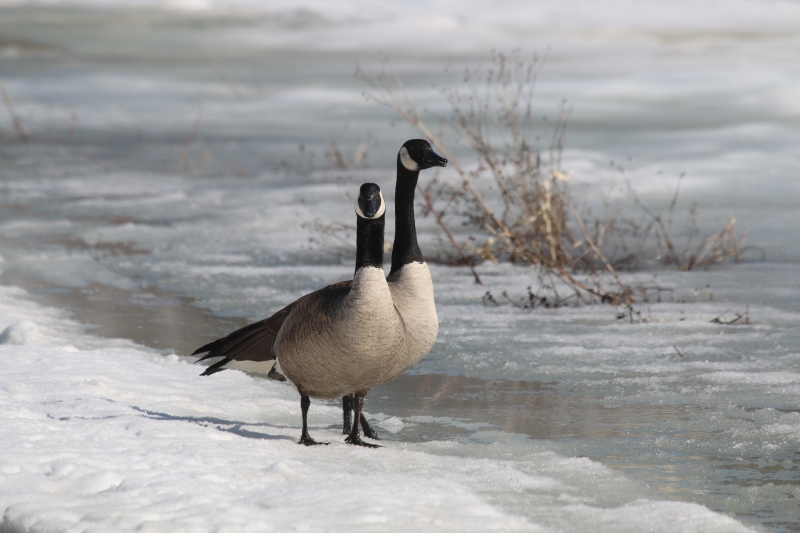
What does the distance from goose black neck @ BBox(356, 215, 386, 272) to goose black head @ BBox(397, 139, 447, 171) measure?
0.88 metres

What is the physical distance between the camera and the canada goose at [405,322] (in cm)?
448

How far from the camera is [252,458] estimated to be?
381 centimetres

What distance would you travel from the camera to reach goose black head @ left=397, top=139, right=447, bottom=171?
5004mm

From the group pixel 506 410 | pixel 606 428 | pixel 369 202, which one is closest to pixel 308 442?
pixel 369 202

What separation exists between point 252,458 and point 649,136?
16395 mm

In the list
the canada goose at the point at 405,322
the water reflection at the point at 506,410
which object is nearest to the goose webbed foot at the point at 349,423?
the canada goose at the point at 405,322

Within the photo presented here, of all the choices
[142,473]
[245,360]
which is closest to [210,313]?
[245,360]

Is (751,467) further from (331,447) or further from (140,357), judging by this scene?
(140,357)

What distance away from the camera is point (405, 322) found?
14.6 feet

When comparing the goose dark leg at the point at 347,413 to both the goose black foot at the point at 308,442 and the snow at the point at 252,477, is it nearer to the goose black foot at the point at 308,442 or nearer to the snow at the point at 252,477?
the snow at the point at 252,477

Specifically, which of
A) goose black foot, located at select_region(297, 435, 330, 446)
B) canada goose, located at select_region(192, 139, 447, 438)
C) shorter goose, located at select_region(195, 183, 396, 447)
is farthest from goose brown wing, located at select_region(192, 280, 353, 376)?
goose black foot, located at select_region(297, 435, 330, 446)

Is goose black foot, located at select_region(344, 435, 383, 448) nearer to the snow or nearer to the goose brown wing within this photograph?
the snow

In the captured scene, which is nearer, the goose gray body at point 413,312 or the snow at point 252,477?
the snow at point 252,477

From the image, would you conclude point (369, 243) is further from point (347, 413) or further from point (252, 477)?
point (252, 477)
